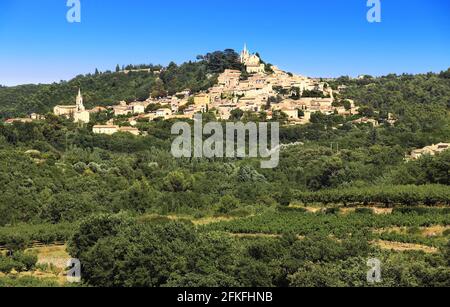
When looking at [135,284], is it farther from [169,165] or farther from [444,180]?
[169,165]

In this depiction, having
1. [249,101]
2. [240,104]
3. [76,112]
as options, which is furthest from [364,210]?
[76,112]

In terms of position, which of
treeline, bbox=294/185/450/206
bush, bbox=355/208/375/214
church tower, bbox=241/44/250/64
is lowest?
bush, bbox=355/208/375/214

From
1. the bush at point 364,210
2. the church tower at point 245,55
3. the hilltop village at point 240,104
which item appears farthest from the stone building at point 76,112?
the bush at point 364,210

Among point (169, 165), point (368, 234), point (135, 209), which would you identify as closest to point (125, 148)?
point (169, 165)

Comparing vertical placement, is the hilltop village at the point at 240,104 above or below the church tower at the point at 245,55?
below

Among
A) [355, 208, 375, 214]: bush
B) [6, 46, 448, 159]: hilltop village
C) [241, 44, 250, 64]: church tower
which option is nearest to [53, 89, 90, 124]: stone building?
[6, 46, 448, 159]: hilltop village

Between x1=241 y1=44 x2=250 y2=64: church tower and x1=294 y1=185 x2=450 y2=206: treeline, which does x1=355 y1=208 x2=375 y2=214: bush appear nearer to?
x1=294 y1=185 x2=450 y2=206: treeline

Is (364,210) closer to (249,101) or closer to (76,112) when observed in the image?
(249,101)

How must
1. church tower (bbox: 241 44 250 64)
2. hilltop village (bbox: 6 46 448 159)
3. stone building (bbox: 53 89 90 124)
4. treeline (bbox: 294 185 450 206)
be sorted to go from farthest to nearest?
church tower (bbox: 241 44 250 64) → stone building (bbox: 53 89 90 124) → hilltop village (bbox: 6 46 448 159) → treeline (bbox: 294 185 450 206)

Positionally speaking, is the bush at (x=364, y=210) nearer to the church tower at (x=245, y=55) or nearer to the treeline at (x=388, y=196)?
the treeline at (x=388, y=196)
